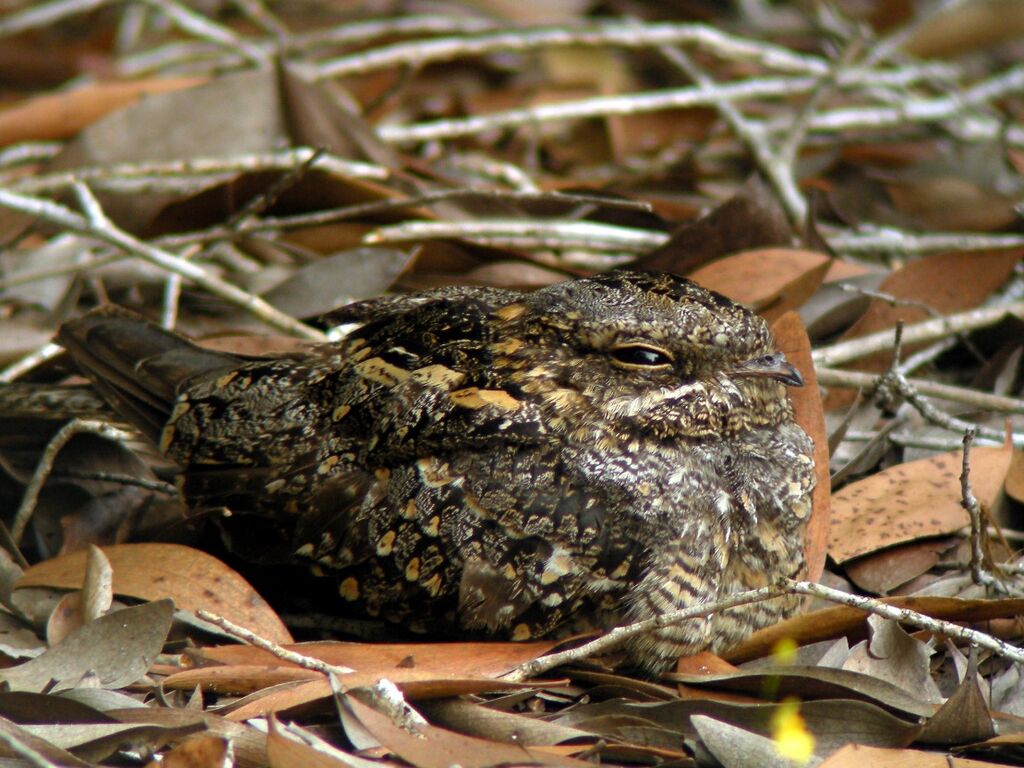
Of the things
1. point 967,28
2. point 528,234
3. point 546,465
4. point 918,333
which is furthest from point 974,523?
point 967,28

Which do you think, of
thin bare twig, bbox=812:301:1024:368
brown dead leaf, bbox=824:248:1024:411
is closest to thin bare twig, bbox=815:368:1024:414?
thin bare twig, bbox=812:301:1024:368

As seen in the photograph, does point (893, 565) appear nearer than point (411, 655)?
No

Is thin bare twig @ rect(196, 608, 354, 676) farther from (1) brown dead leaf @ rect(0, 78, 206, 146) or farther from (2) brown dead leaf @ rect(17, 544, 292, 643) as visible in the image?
(1) brown dead leaf @ rect(0, 78, 206, 146)

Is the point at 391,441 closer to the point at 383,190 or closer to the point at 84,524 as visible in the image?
the point at 84,524

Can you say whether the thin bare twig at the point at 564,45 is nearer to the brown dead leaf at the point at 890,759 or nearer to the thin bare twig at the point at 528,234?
the thin bare twig at the point at 528,234

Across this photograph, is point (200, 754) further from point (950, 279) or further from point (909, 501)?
point (950, 279)
